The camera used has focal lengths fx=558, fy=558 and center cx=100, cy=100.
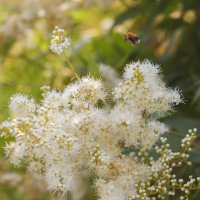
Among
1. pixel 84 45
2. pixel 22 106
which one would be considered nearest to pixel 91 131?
pixel 22 106

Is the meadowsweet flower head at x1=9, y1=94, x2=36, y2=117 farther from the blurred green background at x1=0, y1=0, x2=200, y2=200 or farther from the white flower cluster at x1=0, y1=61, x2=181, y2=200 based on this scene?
the blurred green background at x1=0, y1=0, x2=200, y2=200

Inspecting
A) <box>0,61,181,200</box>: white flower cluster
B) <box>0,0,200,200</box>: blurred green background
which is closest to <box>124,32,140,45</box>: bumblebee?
<box>0,61,181,200</box>: white flower cluster

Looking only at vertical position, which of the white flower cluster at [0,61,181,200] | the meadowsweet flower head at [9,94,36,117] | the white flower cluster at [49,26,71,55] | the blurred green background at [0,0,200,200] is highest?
the blurred green background at [0,0,200,200]

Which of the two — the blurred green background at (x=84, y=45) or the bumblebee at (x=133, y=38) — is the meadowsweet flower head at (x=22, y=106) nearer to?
the bumblebee at (x=133, y=38)

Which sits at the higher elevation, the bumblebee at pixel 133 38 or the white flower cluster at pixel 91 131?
the bumblebee at pixel 133 38

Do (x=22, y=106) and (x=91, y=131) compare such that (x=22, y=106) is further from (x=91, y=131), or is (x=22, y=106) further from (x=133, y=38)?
(x=133, y=38)

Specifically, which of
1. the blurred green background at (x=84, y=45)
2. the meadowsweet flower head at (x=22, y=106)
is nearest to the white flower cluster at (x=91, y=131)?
the meadowsweet flower head at (x=22, y=106)

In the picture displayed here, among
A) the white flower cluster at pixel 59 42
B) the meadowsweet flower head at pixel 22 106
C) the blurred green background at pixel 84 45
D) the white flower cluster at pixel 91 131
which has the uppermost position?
the blurred green background at pixel 84 45
